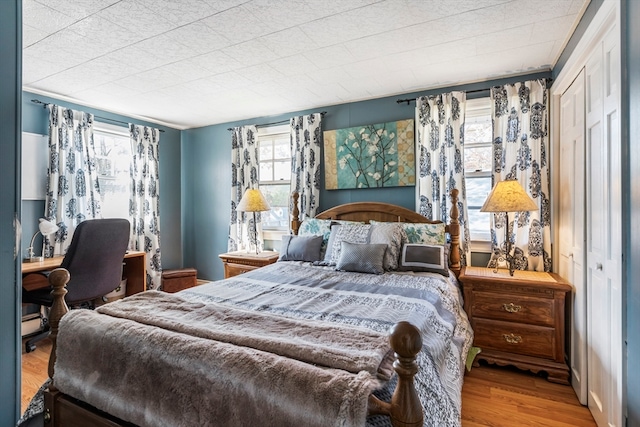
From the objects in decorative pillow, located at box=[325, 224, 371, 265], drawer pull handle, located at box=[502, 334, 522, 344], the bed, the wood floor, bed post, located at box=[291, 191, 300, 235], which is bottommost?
the wood floor

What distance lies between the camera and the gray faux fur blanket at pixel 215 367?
0.85 m

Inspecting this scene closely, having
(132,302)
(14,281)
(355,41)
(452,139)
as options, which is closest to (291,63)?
(355,41)

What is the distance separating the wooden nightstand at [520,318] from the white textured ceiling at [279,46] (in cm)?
180

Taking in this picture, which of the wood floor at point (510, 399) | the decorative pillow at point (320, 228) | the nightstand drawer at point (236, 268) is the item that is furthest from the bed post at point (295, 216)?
the wood floor at point (510, 399)

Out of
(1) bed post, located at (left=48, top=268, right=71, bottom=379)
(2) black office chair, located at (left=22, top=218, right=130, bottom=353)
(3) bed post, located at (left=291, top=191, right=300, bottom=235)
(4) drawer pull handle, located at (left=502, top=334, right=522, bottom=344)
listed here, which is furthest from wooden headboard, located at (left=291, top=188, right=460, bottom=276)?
(1) bed post, located at (left=48, top=268, right=71, bottom=379)

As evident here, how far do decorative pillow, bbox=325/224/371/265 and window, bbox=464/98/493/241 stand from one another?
3.73ft

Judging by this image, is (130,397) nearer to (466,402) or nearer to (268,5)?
(466,402)

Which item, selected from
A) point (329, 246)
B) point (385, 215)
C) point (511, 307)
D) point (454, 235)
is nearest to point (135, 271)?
point (329, 246)

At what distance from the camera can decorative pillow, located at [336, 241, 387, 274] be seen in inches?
95.3

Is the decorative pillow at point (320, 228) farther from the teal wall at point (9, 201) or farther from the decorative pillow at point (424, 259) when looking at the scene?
the teal wall at point (9, 201)

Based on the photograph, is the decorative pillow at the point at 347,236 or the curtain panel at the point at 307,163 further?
the curtain panel at the point at 307,163

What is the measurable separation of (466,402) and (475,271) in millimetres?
1074

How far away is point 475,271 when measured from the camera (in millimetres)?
2668

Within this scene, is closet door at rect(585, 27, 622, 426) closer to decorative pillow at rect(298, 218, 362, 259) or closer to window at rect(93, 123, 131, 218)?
decorative pillow at rect(298, 218, 362, 259)
